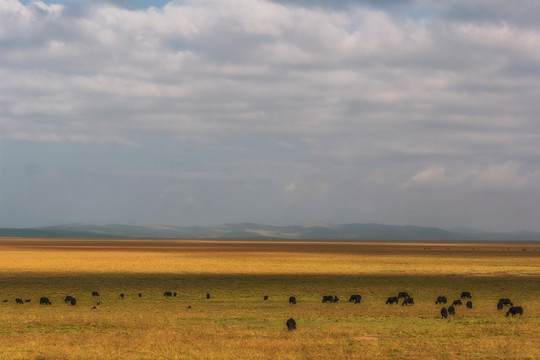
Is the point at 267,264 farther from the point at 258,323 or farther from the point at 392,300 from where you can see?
the point at 258,323

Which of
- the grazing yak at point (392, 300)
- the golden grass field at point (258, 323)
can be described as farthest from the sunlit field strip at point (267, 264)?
the grazing yak at point (392, 300)

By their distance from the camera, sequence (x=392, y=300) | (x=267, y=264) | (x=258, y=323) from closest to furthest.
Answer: (x=258, y=323)
(x=392, y=300)
(x=267, y=264)

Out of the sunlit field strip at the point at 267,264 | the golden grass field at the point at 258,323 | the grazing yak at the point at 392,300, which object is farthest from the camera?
the sunlit field strip at the point at 267,264

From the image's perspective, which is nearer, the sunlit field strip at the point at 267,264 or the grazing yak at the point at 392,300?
the grazing yak at the point at 392,300

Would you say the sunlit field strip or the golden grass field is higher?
the golden grass field

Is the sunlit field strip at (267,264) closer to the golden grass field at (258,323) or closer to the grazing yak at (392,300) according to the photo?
the golden grass field at (258,323)

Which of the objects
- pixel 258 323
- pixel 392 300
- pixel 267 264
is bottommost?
pixel 267 264

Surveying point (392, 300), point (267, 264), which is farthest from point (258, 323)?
point (267, 264)

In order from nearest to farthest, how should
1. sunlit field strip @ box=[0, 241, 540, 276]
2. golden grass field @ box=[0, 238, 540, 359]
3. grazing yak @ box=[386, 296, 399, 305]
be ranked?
golden grass field @ box=[0, 238, 540, 359], grazing yak @ box=[386, 296, 399, 305], sunlit field strip @ box=[0, 241, 540, 276]

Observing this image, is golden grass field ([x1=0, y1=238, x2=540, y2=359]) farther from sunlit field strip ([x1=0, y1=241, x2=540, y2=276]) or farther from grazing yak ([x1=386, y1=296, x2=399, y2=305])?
sunlit field strip ([x1=0, y1=241, x2=540, y2=276])

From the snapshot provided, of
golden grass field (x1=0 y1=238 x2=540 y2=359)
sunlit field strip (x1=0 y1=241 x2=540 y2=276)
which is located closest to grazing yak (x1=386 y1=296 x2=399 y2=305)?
golden grass field (x1=0 y1=238 x2=540 y2=359)

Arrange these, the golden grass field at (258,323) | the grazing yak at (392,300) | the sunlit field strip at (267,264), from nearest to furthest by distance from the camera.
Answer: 1. the golden grass field at (258,323)
2. the grazing yak at (392,300)
3. the sunlit field strip at (267,264)

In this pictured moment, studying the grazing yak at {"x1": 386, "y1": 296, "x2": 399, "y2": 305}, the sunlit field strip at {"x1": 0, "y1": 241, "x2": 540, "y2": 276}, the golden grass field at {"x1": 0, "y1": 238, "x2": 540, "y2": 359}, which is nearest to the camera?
the golden grass field at {"x1": 0, "y1": 238, "x2": 540, "y2": 359}

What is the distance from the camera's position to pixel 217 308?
27.0 metres
